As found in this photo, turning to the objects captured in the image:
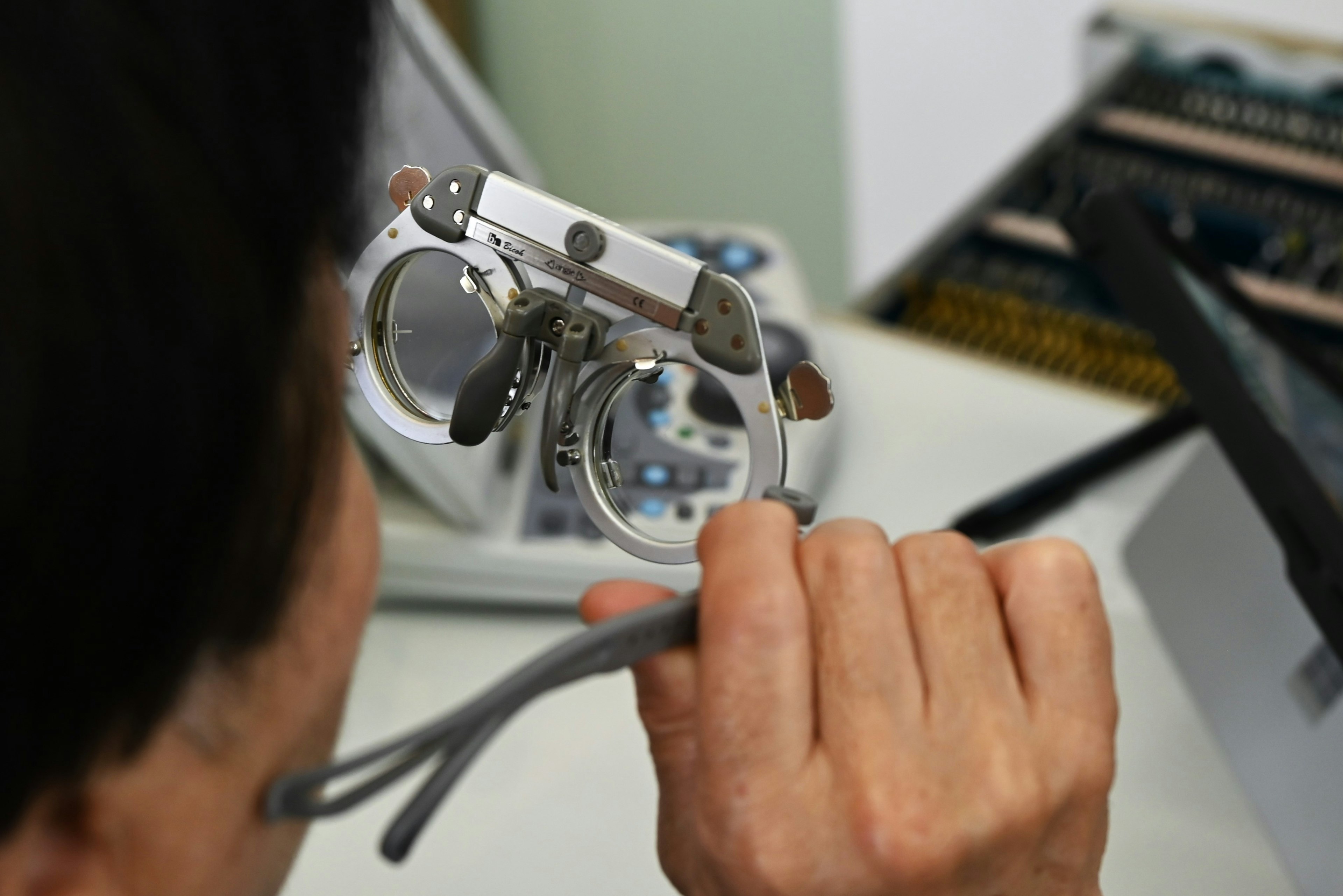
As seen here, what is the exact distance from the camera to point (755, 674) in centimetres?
30

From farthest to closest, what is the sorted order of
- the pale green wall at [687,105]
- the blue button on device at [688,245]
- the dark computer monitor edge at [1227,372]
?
the pale green wall at [687,105]
the blue button on device at [688,245]
the dark computer monitor edge at [1227,372]

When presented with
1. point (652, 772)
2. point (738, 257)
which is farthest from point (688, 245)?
point (652, 772)

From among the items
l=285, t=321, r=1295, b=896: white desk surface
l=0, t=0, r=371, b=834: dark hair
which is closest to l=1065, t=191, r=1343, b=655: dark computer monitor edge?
l=285, t=321, r=1295, b=896: white desk surface

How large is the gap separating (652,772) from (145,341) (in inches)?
16.7

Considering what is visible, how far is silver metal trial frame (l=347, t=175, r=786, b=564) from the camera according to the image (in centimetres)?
31

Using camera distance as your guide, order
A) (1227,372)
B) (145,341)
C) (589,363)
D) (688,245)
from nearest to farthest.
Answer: (145,341), (589,363), (1227,372), (688,245)

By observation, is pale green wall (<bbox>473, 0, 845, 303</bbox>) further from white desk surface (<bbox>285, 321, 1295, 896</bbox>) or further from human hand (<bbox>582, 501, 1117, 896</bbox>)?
human hand (<bbox>582, 501, 1117, 896</bbox>)

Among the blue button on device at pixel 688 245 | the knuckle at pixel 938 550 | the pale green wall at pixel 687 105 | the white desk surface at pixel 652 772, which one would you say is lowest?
the pale green wall at pixel 687 105

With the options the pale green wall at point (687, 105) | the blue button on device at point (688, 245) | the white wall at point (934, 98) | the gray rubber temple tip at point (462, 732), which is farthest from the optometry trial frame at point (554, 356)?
the pale green wall at point (687, 105)

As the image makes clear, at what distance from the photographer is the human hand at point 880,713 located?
0.30 m

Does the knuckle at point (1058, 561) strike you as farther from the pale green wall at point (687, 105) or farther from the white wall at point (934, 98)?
the pale green wall at point (687, 105)

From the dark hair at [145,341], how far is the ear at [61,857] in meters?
0.01

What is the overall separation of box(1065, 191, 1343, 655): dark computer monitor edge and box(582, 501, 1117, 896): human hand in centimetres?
20

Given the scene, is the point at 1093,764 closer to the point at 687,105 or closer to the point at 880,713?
the point at 880,713
